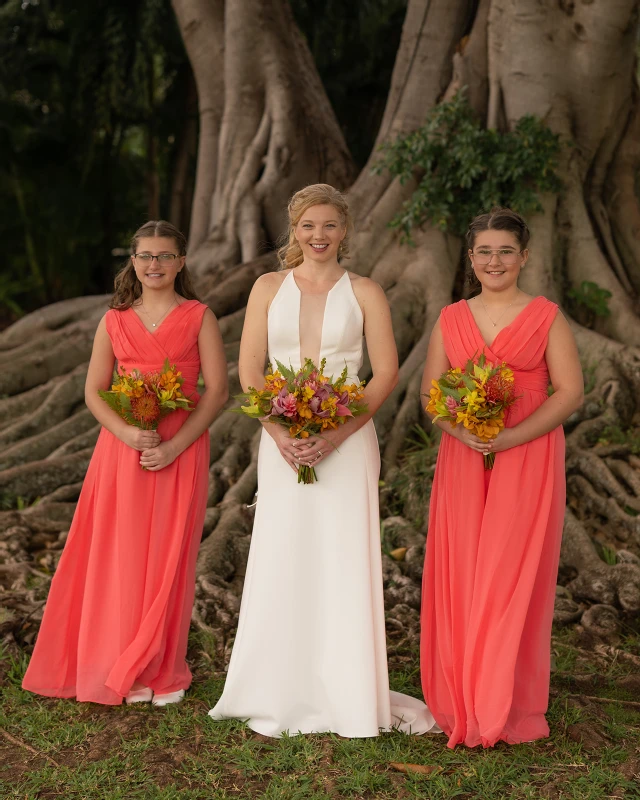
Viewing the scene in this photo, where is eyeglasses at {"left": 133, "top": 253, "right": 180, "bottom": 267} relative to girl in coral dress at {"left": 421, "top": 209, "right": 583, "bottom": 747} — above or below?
above

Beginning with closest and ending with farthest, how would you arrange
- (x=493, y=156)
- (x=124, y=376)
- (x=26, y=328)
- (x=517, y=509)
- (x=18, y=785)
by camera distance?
1. (x=18, y=785)
2. (x=517, y=509)
3. (x=124, y=376)
4. (x=493, y=156)
5. (x=26, y=328)

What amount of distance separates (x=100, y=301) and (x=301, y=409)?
559 cm

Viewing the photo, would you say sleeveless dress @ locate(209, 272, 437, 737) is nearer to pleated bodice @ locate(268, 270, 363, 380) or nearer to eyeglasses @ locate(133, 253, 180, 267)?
pleated bodice @ locate(268, 270, 363, 380)

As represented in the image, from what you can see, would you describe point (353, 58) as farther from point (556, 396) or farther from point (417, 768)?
point (417, 768)

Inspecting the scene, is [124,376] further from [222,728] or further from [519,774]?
[519,774]

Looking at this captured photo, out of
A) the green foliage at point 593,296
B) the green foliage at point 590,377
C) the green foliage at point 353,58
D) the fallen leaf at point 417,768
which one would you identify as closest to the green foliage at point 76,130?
the green foliage at point 353,58

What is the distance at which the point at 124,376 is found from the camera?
413 centimetres

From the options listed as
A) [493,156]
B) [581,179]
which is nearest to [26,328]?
[493,156]

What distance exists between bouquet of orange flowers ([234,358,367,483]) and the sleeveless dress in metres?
0.24

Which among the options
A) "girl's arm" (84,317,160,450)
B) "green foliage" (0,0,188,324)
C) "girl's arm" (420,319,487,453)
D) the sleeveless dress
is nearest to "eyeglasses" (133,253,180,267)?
"girl's arm" (84,317,160,450)

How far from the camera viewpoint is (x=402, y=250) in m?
7.47

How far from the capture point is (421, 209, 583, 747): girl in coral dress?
3.79m

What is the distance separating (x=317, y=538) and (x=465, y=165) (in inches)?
157

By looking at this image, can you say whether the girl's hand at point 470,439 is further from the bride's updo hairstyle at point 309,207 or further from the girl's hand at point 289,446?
the bride's updo hairstyle at point 309,207
